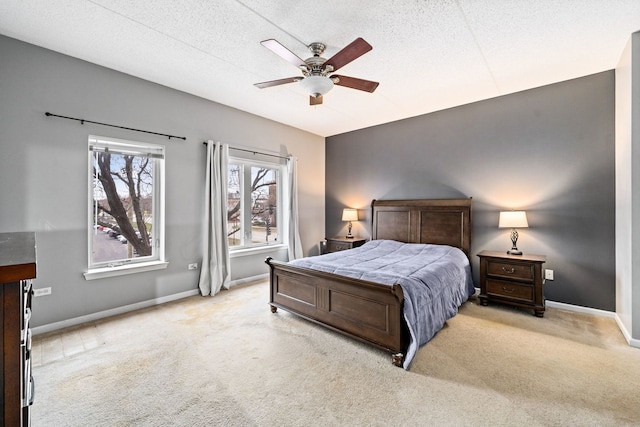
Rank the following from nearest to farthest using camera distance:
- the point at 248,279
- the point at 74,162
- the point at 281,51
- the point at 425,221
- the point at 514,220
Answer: the point at 281,51, the point at 74,162, the point at 514,220, the point at 425,221, the point at 248,279

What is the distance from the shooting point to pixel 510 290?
3445 mm

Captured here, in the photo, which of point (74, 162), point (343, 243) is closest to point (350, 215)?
point (343, 243)

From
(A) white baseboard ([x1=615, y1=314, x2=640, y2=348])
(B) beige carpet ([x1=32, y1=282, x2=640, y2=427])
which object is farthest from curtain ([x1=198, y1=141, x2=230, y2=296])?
(A) white baseboard ([x1=615, y1=314, x2=640, y2=348])

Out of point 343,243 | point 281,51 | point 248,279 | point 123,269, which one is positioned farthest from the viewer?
point 343,243

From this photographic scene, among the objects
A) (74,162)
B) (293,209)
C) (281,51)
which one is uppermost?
(281,51)

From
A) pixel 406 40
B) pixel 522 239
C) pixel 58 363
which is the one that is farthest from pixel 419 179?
pixel 58 363

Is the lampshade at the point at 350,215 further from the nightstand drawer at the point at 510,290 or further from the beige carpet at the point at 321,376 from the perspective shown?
the beige carpet at the point at 321,376

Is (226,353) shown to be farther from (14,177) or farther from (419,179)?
(419,179)

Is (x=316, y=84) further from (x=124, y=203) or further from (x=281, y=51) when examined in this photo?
(x=124, y=203)

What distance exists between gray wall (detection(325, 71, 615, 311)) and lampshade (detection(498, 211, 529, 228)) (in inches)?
13.2

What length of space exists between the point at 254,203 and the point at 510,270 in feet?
12.6

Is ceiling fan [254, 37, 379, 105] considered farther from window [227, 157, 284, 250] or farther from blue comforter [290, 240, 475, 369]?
window [227, 157, 284, 250]

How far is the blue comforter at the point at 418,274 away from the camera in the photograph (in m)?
2.43

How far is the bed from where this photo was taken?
237cm
